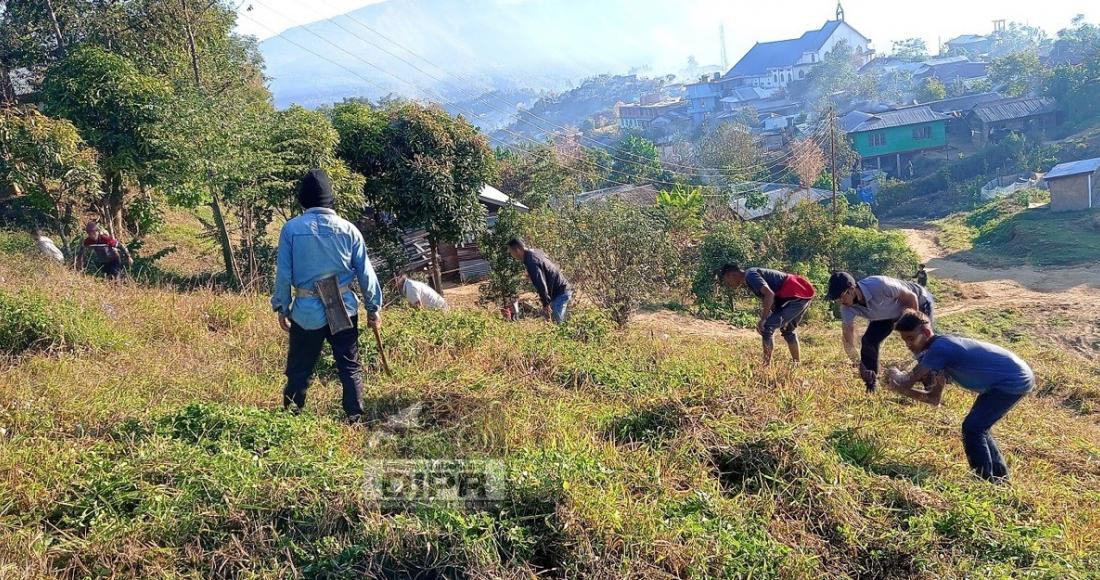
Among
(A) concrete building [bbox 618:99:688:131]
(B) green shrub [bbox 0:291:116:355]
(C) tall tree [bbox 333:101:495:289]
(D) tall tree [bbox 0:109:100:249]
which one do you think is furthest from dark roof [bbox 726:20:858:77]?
(B) green shrub [bbox 0:291:116:355]

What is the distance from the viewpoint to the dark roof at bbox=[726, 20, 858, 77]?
269 ft

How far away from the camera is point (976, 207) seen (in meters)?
28.7

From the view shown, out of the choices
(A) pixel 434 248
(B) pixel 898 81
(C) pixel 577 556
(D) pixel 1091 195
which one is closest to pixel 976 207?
(D) pixel 1091 195

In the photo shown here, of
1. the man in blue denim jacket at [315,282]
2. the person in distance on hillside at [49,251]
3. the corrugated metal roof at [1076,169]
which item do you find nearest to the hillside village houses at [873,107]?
the corrugated metal roof at [1076,169]

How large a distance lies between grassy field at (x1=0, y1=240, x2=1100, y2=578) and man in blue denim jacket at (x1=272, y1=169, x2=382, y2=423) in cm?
27

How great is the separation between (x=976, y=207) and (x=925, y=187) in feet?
18.0

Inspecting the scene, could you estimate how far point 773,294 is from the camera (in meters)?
6.40

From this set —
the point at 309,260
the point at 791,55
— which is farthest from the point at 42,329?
the point at 791,55

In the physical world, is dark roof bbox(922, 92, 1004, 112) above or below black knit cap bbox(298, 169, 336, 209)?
above

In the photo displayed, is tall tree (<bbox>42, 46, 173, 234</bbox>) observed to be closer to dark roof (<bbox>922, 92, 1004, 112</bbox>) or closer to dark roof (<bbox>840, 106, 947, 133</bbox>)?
dark roof (<bbox>840, 106, 947, 133</bbox>)

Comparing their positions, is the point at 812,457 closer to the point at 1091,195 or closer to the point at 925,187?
the point at 1091,195

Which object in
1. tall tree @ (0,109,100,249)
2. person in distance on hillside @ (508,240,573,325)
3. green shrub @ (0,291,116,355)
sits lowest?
person in distance on hillside @ (508,240,573,325)

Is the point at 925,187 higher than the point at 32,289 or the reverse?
the reverse

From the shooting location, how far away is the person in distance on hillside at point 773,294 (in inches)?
251
